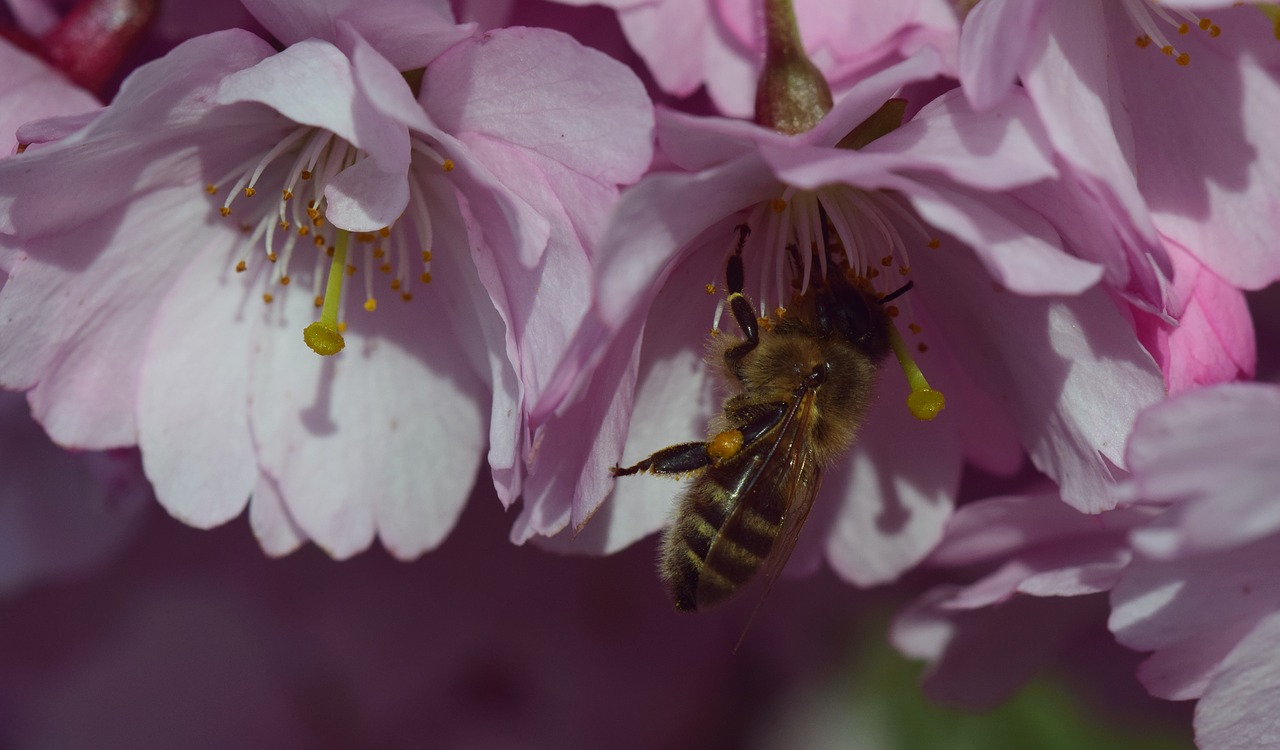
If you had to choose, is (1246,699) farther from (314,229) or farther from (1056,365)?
(314,229)

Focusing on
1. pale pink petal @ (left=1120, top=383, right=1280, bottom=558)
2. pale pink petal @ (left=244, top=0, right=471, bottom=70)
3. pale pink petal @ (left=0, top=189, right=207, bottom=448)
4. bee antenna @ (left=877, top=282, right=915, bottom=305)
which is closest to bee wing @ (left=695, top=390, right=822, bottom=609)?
bee antenna @ (left=877, top=282, right=915, bottom=305)

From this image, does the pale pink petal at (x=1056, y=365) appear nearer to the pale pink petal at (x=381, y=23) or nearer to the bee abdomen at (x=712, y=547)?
the bee abdomen at (x=712, y=547)

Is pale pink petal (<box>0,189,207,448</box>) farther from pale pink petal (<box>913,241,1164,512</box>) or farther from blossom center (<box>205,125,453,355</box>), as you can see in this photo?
pale pink petal (<box>913,241,1164,512</box>)

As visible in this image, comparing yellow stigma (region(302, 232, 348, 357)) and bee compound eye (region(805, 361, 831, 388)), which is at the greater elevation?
bee compound eye (region(805, 361, 831, 388))

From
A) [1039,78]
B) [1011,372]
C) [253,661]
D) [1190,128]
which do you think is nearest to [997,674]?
[1011,372]

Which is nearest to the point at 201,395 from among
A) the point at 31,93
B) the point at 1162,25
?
the point at 31,93
